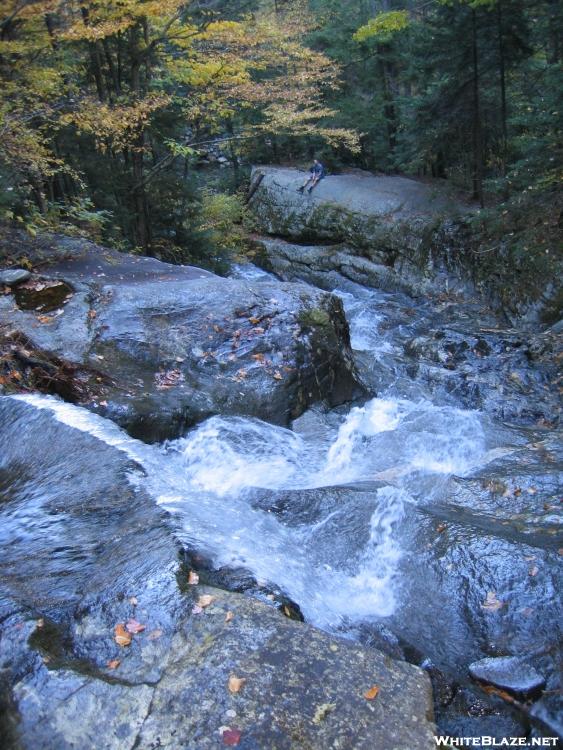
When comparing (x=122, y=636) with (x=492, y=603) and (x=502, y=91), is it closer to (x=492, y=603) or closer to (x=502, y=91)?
(x=492, y=603)

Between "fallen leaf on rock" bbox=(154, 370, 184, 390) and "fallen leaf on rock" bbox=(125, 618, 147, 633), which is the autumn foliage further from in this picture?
"fallen leaf on rock" bbox=(125, 618, 147, 633)

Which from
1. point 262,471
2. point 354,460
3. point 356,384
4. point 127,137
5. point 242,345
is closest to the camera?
point 262,471

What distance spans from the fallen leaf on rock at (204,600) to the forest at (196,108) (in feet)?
25.5

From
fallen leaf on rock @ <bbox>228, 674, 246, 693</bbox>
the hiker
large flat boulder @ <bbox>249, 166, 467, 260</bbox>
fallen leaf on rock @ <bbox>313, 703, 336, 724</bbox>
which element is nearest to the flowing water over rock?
fallen leaf on rock @ <bbox>228, 674, 246, 693</bbox>

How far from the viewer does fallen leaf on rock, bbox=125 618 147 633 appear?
3.11 metres

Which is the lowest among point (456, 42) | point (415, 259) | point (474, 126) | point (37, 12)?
point (415, 259)

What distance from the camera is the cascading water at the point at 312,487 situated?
14.0ft

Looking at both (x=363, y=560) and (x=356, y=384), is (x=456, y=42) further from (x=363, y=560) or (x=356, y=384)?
(x=363, y=560)

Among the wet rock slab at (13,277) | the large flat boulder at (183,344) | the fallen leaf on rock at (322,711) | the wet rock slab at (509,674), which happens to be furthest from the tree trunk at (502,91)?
the fallen leaf on rock at (322,711)

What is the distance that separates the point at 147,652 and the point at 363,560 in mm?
2278

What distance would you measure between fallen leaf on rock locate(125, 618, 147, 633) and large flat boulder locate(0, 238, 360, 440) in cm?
326

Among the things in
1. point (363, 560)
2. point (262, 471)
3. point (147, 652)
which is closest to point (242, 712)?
point (147, 652)

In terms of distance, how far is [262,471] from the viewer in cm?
603

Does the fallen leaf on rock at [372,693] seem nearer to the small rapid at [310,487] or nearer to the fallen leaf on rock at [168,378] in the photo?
the small rapid at [310,487]
